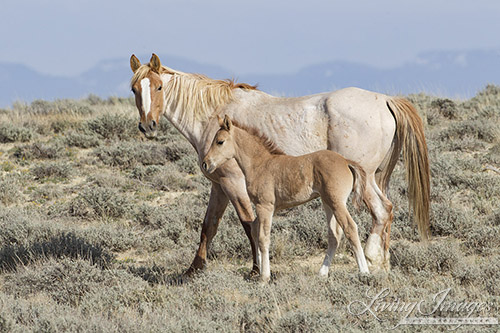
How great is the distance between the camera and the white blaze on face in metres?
6.76

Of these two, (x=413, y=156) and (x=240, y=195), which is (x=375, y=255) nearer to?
(x=413, y=156)

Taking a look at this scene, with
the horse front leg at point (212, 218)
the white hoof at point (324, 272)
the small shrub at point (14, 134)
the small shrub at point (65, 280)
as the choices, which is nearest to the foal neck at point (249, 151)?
the horse front leg at point (212, 218)

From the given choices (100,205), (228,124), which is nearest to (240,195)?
(228,124)

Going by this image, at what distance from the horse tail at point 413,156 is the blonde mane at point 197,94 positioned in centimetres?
205

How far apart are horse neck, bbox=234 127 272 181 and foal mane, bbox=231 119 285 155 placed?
33 mm

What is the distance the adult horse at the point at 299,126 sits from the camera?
258 inches

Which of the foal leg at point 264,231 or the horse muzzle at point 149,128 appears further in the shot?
the horse muzzle at point 149,128

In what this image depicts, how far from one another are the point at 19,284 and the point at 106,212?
3253 millimetres

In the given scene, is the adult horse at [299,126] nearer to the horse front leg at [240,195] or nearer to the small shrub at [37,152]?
the horse front leg at [240,195]

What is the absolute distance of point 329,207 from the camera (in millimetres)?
5875

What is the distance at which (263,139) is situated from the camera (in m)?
6.26

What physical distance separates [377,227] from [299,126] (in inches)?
58.8

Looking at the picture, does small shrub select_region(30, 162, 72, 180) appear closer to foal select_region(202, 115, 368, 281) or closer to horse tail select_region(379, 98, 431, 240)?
foal select_region(202, 115, 368, 281)

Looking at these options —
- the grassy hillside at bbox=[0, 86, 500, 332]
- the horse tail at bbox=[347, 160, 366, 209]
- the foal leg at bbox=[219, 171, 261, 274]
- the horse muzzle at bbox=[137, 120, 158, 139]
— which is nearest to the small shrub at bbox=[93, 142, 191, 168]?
the grassy hillside at bbox=[0, 86, 500, 332]
